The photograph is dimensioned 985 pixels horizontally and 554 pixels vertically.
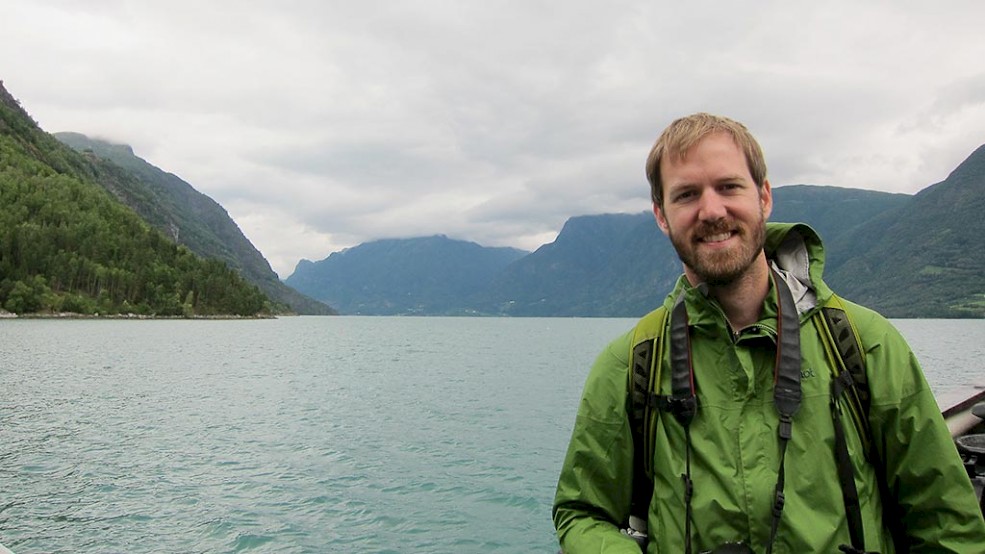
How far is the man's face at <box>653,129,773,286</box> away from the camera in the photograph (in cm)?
338

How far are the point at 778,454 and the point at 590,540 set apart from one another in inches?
46.7

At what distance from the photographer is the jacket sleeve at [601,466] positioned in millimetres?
3615

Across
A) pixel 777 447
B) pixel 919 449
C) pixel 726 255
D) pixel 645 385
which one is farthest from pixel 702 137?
pixel 919 449

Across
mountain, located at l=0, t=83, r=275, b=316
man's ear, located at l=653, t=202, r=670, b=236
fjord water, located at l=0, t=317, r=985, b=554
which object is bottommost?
fjord water, located at l=0, t=317, r=985, b=554

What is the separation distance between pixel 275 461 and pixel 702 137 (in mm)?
21989

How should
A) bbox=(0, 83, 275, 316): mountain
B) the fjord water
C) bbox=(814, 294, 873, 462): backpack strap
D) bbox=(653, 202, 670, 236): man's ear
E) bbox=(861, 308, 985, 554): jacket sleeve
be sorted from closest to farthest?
bbox=(861, 308, 985, 554): jacket sleeve → bbox=(814, 294, 873, 462): backpack strap → bbox=(653, 202, 670, 236): man's ear → the fjord water → bbox=(0, 83, 275, 316): mountain

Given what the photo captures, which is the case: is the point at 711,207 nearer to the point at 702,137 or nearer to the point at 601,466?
the point at 702,137

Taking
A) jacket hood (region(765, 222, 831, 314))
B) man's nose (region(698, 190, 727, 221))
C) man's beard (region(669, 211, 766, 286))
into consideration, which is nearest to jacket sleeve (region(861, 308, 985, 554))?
jacket hood (region(765, 222, 831, 314))

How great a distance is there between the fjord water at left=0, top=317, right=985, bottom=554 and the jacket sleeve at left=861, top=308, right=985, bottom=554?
11510 mm

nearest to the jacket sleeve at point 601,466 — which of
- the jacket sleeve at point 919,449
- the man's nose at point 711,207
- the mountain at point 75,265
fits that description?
the man's nose at point 711,207

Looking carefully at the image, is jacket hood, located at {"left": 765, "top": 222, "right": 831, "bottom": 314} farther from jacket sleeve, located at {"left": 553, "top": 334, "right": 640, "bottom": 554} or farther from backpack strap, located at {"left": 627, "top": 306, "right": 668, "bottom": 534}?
jacket sleeve, located at {"left": 553, "top": 334, "right": 640, "bottom": 554}

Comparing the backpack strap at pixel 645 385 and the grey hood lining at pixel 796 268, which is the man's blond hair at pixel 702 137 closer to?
the grey hood lining at pixel 796 268

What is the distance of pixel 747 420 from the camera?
10.9ft

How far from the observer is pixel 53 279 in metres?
163
